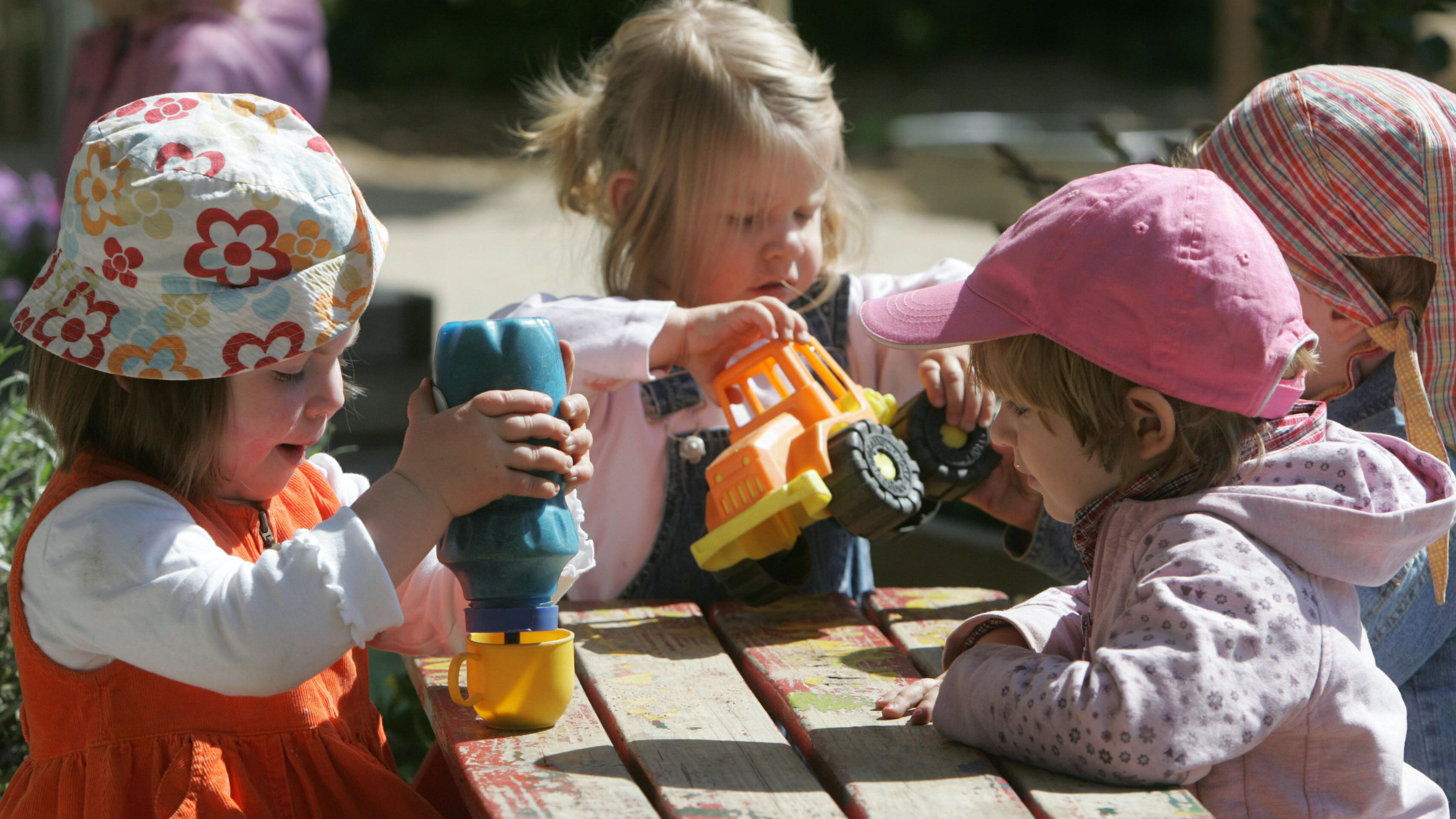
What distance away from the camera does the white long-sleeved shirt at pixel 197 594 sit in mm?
1443

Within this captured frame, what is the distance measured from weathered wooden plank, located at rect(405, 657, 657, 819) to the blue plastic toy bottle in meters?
0.13

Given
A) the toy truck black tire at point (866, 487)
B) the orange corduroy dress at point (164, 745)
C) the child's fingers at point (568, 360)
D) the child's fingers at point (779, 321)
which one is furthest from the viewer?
the child's fingers at point (779, 321)

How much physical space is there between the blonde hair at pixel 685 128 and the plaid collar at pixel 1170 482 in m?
1.04

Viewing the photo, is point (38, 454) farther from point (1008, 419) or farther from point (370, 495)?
point (1008, 419)

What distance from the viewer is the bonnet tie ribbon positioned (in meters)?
1.79

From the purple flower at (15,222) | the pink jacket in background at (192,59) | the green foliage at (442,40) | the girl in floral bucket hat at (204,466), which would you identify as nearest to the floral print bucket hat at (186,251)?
the girl in floral bucket hat at (204,466)

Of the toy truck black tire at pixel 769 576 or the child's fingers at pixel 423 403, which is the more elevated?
the child's fingers at pixel 423 403

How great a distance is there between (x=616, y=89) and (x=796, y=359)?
0.78 meters

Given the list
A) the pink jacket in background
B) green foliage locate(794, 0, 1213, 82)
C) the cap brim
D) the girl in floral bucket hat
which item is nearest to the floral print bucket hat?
the girl in floral bucket hat

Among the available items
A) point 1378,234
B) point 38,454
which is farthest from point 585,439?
point 38,454

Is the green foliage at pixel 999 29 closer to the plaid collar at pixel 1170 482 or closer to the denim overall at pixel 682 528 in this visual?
the denim overall at pixel 682 528

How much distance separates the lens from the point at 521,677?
1578 millimetres

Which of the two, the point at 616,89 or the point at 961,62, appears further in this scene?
the point at 961,62

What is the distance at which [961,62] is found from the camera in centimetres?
2083
